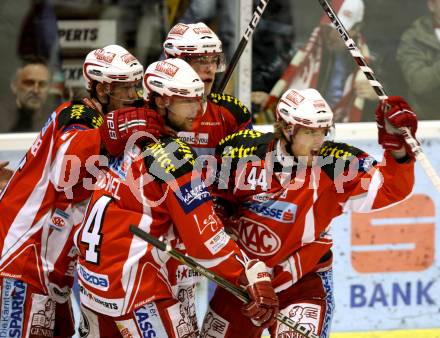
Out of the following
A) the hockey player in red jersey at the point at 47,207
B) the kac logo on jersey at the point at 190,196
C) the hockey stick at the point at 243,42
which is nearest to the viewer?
the kac logo on jersey at the point at 190,196

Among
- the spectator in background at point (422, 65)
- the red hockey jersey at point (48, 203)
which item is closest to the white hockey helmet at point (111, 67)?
the red hockey jersey at point (48, 203)

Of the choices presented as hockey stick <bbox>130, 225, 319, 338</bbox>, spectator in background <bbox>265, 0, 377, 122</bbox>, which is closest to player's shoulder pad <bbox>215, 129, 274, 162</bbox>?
hockey stick <bbox>130, 225, 319, 338</bbox>

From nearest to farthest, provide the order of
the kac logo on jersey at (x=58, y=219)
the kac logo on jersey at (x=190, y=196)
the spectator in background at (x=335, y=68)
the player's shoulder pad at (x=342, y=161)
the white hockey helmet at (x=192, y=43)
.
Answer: the kac logo on jersey at (x=190, y=196)
the player's shoulder pad at (x=342, y=161)
the kac logo on jersey at (x=58, y=219)
the white hockey helmet at (x=192, y=43)
the spectator in background at (x=335, y=68)

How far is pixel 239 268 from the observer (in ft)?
14.2

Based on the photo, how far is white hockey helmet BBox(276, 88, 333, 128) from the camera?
181 inches

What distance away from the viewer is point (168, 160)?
167 inches

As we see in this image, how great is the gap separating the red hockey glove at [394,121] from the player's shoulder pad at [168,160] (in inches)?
27.5

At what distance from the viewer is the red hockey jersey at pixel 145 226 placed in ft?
13.9

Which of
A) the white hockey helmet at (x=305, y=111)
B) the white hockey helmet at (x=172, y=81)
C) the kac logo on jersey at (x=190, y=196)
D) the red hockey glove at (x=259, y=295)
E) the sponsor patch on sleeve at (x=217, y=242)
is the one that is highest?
the white hockey helmet at (x=172, y=81)

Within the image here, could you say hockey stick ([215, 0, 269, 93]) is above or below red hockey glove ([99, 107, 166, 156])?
below

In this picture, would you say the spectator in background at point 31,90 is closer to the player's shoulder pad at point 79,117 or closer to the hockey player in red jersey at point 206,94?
the hockey player in red jersey at point 206,94

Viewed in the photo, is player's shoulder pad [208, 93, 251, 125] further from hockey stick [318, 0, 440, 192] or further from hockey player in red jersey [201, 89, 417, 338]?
hockey stick [318, 0, 440, 192]

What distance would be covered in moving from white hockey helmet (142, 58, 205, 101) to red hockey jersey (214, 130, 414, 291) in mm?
464

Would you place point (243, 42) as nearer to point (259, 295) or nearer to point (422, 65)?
point (422, 65)
